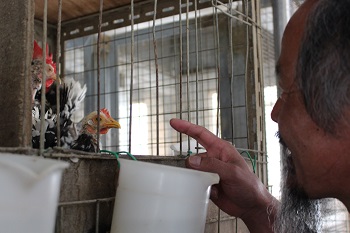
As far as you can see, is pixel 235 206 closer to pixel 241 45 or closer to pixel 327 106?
pixel 327 106

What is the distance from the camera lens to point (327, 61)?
0.64 meters

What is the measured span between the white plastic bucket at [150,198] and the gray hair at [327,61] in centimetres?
24

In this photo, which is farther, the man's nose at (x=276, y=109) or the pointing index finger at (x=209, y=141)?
the pointing index finger at (x=209, y=141)

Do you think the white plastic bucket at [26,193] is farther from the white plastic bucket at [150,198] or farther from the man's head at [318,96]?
the man's head at [318,96]

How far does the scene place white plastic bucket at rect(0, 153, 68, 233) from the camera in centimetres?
45

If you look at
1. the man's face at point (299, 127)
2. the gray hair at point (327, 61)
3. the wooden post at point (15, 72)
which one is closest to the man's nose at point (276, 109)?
the man's face at point (299, 127)

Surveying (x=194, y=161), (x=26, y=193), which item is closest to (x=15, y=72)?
(x=26, y=193)

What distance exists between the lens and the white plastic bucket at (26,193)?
0.45 metres

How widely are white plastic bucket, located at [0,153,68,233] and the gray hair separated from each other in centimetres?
41

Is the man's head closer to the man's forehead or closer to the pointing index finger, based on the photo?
the man's forehead

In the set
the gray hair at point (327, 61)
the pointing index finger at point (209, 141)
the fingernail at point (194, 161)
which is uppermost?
the gray hair at point (327, 61)

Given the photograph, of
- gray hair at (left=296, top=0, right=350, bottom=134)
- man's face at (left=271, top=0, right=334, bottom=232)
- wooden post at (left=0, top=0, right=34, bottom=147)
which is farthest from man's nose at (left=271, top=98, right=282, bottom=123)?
wooden post at (left=0, top=0, right=34, bottom=147)

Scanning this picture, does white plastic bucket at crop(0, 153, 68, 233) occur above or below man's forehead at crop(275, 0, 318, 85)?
below

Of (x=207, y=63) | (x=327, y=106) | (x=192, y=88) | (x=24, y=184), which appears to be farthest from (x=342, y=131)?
(x=192, y=88)
